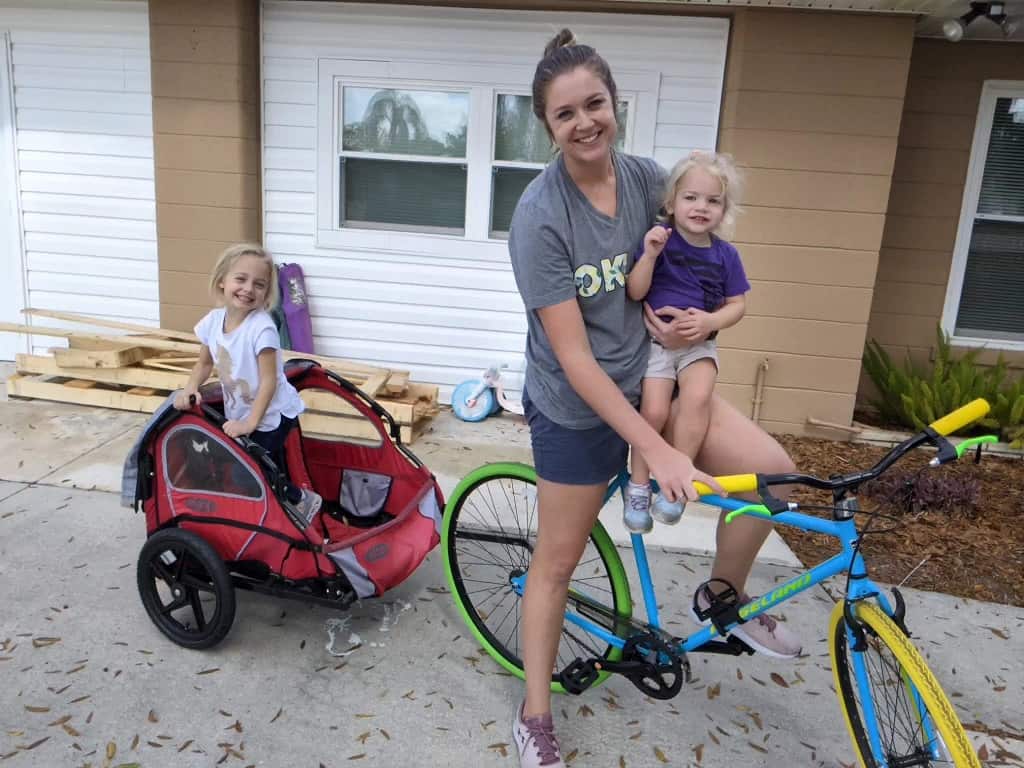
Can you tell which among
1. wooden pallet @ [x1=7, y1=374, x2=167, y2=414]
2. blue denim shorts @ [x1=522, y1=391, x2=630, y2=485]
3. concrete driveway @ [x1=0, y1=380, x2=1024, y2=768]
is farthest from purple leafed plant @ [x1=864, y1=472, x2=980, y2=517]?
wooden pallet @ [x1=7, y1=374, x2=167, y2=414]

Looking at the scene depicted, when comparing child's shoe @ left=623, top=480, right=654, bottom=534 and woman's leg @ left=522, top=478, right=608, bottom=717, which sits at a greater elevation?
child's shoe @ left=623, top=480, right=654, bottom=534

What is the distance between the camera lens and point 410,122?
5594 mm

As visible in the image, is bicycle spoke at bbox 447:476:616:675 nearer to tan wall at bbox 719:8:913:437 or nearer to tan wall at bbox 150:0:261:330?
tan wall at bbox 719:8:913:437

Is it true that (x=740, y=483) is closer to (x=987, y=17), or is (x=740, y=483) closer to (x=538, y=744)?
(x=538, y=744)

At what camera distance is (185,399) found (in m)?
2.68

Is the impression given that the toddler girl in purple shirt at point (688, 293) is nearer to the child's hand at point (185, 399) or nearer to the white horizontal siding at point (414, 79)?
the child's hand at point (185, 399)

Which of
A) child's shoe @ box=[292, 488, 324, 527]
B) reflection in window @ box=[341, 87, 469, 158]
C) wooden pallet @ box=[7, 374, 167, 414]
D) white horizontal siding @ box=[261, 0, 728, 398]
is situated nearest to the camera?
child's shoe @ box=[292, 488, 324, 527]

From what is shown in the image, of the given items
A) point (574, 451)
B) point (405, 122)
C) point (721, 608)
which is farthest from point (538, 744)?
point (405, 122)

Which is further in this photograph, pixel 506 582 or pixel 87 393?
pixel 87 393

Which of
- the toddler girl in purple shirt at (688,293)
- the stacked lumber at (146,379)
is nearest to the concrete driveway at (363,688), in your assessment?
the toddler girl in purple shirt at (688,293)

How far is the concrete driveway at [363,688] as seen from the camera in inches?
93.1

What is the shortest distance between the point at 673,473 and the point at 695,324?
42 cm

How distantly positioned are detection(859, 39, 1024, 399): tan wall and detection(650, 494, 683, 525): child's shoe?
4474 millimetres

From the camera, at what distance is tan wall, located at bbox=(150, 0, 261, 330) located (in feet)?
17.7
